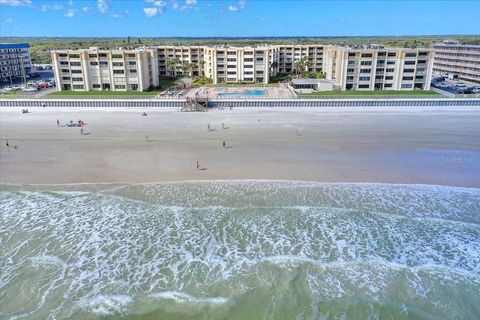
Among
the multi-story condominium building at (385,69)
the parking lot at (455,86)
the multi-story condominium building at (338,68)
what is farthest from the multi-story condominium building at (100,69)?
the parking lot at (455,86)

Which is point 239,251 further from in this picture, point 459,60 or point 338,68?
point 459,60

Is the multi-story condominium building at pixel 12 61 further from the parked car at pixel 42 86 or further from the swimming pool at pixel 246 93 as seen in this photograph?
the swimming pool at pixel 246 93

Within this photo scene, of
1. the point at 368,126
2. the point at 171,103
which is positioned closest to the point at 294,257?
the point at 368,126

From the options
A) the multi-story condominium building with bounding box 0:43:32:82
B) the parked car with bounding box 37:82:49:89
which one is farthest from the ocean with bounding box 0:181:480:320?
the multi-story condominium building with bounding box 0:43:32:82

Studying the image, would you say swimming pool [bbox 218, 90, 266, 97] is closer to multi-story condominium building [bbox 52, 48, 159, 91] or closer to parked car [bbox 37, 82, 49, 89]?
multi-story condominium building [bbox 52, 48, 159, 91]

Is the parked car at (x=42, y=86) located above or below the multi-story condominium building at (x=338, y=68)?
below

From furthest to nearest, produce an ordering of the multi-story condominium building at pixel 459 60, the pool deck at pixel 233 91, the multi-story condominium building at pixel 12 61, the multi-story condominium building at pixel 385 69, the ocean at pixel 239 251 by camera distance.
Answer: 1. the multi-story condominium building at pixel 12 61
2. the multi-story condominium building at pixel 459 60
3. the multi-story condominium building at pixel 385 69
4. the pool deck at pixel 233 91
5. the ocean at pixel 239 251
